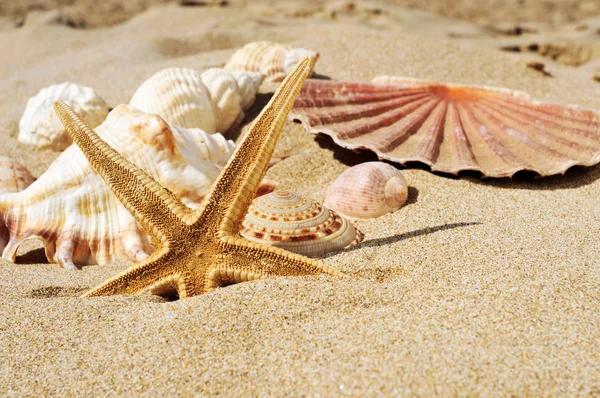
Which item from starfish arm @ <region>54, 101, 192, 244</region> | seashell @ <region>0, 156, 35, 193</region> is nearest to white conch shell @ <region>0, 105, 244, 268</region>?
seashell @ <region>0, 156, 35, 193</region>

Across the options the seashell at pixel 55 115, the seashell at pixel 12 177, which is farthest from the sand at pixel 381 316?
the seashell at pixel 55 115

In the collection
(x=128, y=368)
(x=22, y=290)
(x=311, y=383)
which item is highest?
(x=311, y=383)

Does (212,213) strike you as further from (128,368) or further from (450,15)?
(450,15)

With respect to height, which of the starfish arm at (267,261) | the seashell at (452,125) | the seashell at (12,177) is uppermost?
the seashell at (452,125)

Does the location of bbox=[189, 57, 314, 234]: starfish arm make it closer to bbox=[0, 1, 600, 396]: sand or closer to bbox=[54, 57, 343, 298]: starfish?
bbox=[54, 57, 343, 298]: starfish

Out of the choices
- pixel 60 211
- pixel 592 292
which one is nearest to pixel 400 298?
pixel 592 292

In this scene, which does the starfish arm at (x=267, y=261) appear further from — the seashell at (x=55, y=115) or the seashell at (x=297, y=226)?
the seashell at (x=55, y=115)

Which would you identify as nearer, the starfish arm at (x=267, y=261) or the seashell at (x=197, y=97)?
the starfish arm at (x=267, y=261)
